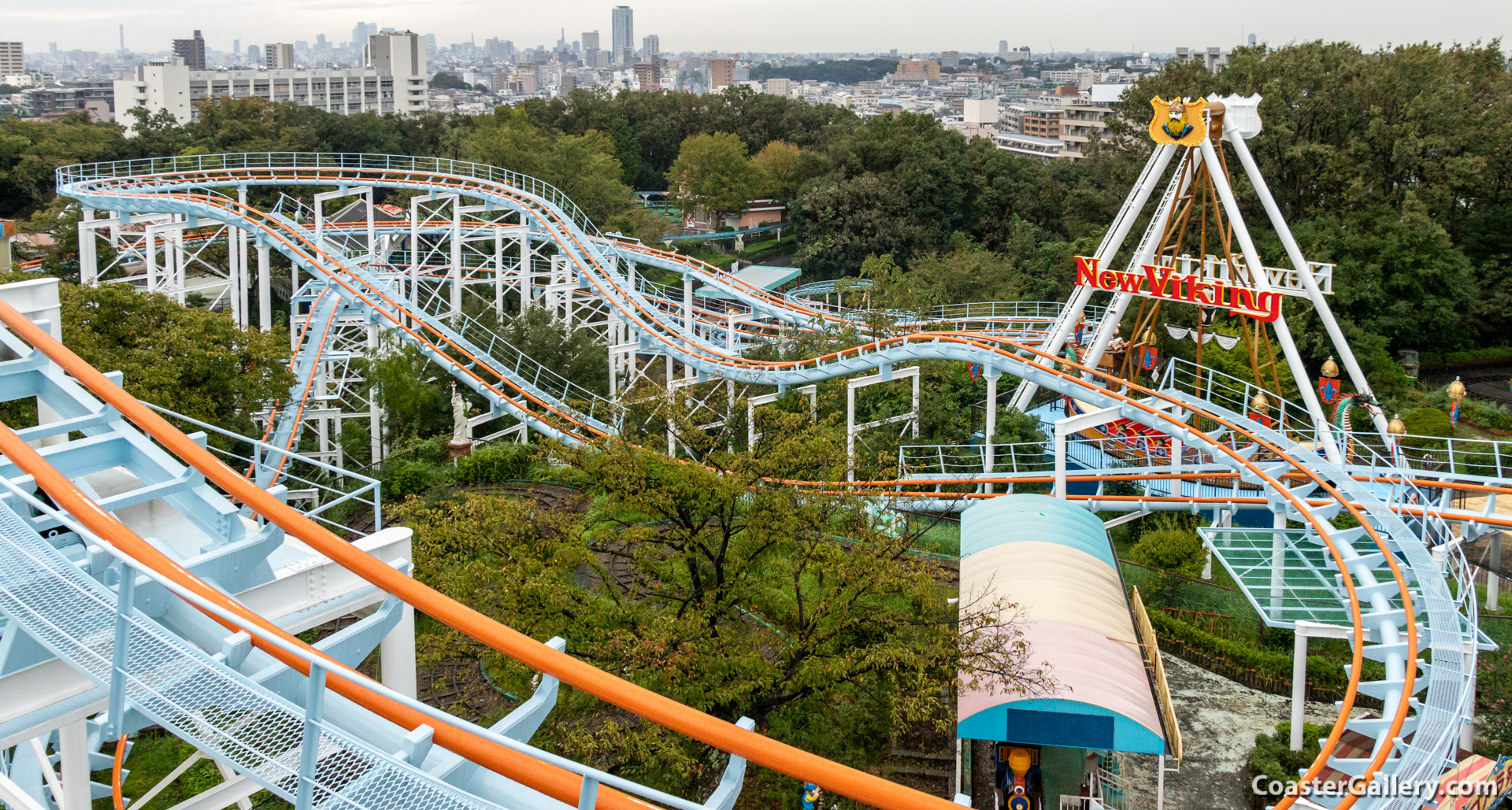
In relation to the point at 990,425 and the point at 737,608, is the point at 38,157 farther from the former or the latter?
the point at 737,608

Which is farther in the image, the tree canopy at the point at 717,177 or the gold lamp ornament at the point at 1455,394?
the tree canopy at the point at 717,177

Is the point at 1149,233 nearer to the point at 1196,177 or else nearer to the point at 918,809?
the point at 1196,177

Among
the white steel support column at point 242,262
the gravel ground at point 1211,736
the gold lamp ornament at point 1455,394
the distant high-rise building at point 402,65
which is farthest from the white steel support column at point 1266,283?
the distant high-rise building at point 402,65

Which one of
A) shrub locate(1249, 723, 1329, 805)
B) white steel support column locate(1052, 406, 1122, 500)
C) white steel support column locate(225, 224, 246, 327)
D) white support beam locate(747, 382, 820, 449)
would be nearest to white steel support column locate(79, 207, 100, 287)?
white steel support column locate(225, 224, 246, 327)

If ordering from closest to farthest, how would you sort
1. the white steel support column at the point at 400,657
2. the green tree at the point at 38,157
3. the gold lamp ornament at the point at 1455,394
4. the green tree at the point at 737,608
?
the white steel support column at the point at 400,657 → the green tree at the point at 737,608 → the gold lamp ornament at the point at 1455,394 → the green tree at the point at 38,157

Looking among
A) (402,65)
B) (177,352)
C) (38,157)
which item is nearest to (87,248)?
(177,352)

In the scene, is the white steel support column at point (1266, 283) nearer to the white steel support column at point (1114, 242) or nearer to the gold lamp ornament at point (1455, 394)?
the white steel support column at point (1114, 242)

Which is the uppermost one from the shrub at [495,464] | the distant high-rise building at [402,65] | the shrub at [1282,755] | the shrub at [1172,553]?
the distant high-rise building at [402,65]

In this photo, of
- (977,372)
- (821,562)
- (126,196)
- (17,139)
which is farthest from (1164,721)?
(17,139)
